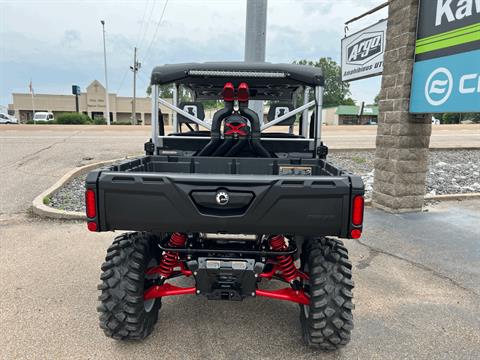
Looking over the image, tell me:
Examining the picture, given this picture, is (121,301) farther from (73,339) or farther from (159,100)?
(159,100)

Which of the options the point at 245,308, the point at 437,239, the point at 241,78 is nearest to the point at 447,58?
the point at 437,239

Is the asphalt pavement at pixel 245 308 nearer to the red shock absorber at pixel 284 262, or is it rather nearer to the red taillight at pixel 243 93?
the red shock absorber at pixel 284 262

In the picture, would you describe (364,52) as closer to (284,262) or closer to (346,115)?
(284,262)

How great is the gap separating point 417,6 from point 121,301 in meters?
6.35

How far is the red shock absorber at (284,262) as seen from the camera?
9.57ft

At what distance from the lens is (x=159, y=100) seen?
145 inches

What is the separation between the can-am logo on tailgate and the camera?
23.3 ft

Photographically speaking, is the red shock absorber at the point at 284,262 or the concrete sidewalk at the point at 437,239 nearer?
the red shock absorber at the point at 284,262

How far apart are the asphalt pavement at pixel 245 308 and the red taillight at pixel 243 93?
1957mm

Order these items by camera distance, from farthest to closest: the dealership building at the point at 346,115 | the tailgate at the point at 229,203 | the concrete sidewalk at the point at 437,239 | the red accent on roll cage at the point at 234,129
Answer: the dealership building at the point at 346,115, the concrete sidewalk at the point at 437,239, the red accent on roll cage at the point at 234,129, the tailgate at the point at 229,203

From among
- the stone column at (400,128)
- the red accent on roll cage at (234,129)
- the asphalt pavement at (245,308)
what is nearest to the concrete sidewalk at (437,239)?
the asphalt pavement at (245,308)

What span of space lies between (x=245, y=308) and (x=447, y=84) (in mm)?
4670

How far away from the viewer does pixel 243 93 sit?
355 cm

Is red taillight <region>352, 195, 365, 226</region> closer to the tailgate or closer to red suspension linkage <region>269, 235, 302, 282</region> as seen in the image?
the tailgate
